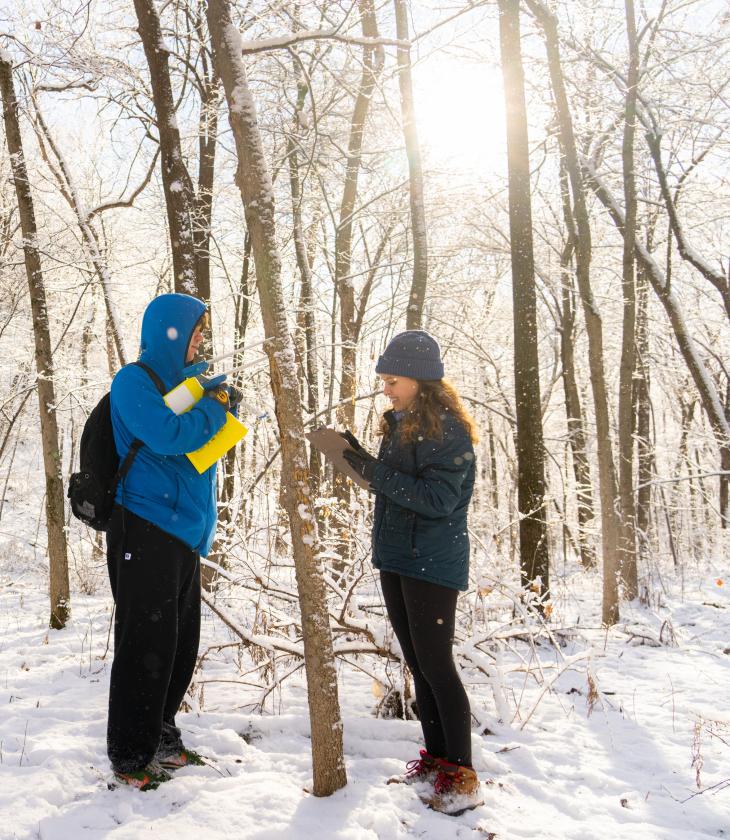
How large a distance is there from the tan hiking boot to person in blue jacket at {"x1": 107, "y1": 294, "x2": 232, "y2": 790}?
1.05 m

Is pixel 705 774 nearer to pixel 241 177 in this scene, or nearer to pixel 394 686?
pixel 394 686

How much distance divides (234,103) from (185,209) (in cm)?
341

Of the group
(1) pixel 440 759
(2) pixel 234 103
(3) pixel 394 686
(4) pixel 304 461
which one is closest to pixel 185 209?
(2) pixel 234 103

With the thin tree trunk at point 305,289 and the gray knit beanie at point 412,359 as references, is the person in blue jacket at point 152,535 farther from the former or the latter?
the thin tree trunk at point 305,289

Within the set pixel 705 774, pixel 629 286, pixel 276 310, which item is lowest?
pixel 705 774

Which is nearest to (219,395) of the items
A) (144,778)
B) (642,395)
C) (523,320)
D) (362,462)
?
(362,462)

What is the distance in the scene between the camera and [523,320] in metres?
5.52

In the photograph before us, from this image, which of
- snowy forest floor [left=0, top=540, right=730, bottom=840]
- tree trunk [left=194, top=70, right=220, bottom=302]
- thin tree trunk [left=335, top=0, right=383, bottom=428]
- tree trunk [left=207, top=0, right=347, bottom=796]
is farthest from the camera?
thin tree trunk [left=335, top=0, right=383, bottom=428]

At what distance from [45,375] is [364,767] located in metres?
4.95

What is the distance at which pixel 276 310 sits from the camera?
2400 mm

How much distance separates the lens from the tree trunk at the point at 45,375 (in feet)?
19.4

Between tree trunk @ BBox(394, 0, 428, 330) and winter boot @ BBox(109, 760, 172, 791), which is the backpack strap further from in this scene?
tree trunk @ BBox(394, 0, 428, 330)

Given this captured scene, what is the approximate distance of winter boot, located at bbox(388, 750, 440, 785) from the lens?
2551mm

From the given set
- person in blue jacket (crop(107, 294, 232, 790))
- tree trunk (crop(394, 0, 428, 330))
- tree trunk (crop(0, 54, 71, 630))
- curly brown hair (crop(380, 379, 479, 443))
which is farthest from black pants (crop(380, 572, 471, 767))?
tree trunk (crop(394, 0, 428, 330))
